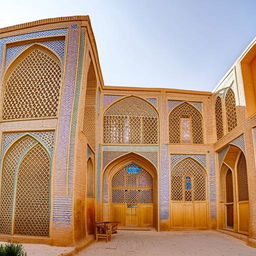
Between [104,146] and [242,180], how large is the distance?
16.8 feet

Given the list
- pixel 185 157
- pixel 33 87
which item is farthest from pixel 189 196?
pixel 33 87

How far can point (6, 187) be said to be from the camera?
7934 millimetres

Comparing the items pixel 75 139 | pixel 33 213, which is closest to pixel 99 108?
pixel 75 139

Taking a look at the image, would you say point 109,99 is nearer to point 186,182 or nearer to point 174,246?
point 186,182

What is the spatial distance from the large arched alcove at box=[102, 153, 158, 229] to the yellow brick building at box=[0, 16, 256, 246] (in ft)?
0.13

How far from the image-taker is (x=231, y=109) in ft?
33.7

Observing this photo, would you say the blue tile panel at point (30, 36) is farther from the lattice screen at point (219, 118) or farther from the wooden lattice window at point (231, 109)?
the lattice screen at point (219, 118)

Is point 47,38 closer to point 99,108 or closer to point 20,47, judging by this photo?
point 20,47

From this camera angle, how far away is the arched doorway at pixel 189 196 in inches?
438

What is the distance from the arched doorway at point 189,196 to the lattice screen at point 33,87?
222 inches

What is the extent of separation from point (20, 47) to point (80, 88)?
264cm

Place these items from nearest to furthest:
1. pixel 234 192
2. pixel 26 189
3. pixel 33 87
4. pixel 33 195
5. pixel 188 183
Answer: pixel 33 195 → pixel 26 189 → pixel 33 87 → pixel 234 192 → pixel 188 183

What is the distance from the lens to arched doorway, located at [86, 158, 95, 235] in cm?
918

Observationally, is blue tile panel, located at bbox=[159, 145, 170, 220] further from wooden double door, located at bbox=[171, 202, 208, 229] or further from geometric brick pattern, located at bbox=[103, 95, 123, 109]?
geometric brick pattern, located at bbox=[103, 95, 123, 109]
